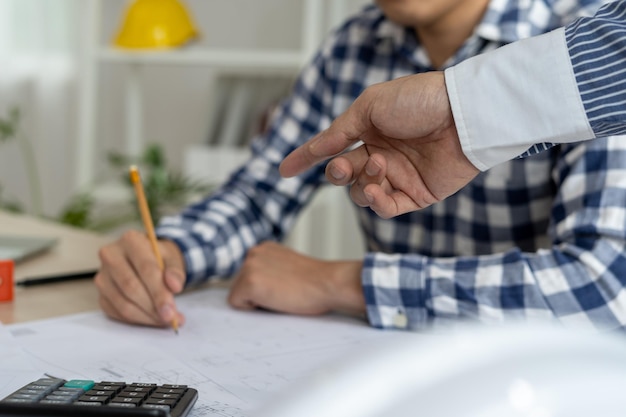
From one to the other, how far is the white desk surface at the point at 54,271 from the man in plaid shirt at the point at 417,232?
2.4 inches

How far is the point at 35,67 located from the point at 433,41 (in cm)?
225

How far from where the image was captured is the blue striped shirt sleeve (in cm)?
62

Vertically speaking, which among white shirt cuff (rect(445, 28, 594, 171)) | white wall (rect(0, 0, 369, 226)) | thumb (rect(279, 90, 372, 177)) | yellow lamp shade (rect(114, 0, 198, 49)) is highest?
white shirt cuff (rect(445, 28, 594, 171))

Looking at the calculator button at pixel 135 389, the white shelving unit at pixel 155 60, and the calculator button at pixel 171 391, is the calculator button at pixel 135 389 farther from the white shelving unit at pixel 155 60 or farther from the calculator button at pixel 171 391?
the white shelving unit at pixel 155 60

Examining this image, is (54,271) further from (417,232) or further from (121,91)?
(121,91)

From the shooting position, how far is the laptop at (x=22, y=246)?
1.13 meters

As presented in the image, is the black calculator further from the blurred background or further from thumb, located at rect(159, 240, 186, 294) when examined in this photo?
the blurred background

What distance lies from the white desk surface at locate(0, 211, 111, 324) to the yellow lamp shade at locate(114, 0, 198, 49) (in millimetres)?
972

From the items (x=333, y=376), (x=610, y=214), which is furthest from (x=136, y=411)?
(x=610, y=214)

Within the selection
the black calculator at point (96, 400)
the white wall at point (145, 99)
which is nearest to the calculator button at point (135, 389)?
the black calculator at point (96, 400)

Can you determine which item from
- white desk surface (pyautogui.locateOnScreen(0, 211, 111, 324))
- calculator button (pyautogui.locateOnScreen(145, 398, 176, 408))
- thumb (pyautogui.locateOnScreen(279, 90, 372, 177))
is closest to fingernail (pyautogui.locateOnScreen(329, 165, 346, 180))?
thumb (pyautogui.locateOnScreen(279, 90, 372, 177))

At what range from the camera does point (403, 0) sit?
111cm

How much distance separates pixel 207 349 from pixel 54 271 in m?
0.43

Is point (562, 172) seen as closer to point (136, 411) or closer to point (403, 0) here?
point (403, 0)
